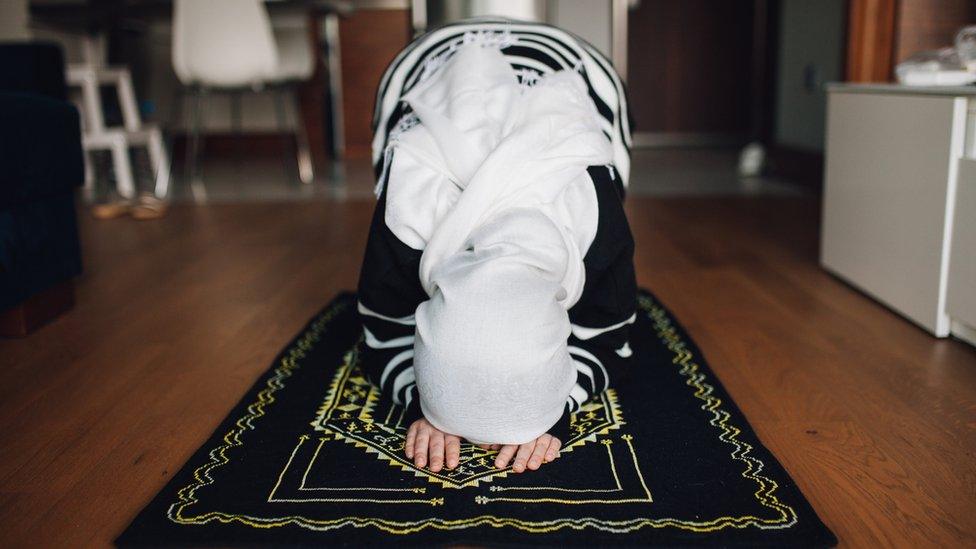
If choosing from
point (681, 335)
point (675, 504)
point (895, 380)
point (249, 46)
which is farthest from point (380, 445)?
point (249, 46)

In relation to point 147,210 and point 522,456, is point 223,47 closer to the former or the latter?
point 147,210

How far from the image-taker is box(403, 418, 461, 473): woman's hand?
101cm

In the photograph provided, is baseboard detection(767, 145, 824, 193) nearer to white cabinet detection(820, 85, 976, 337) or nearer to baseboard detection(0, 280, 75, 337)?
white cabinet detection(820, 85, 976, 337)

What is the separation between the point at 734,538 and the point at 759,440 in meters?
0.26

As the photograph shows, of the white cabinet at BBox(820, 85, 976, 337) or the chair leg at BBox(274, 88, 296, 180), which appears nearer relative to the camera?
the white cabinet at BBox(820, 85, 976, 337)

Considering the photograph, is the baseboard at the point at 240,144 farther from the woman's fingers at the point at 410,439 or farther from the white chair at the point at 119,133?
the woman's fingers at the point at 410,439

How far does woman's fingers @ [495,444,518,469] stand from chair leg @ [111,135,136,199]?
271 cm

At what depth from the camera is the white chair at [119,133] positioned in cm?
329

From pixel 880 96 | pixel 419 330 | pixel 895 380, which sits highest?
pixel 880 96

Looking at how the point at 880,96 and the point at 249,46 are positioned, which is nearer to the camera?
the point at 880,96

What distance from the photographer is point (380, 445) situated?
1086 millimetres

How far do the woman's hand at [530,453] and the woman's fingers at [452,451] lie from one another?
5 centimetres

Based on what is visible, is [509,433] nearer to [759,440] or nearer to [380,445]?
[380,445]

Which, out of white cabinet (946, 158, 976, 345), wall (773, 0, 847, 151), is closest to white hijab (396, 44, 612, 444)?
white cabinet (946, 158, 976, 345)
